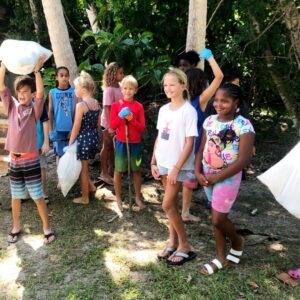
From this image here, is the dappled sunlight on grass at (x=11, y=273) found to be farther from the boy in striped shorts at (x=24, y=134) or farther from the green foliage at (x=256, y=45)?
the green foliage at (x=256, y=45)

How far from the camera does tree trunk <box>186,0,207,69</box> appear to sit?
496 cm

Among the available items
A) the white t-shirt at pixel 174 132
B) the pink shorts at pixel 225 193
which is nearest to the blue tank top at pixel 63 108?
the white t-shirt at pixel 174 132

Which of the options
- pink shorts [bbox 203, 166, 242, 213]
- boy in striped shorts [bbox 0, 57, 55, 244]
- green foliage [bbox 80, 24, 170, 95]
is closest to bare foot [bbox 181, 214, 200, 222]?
pink shorts [bbox 203, 166, 242, 213]

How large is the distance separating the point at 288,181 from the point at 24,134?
2440 millimetres

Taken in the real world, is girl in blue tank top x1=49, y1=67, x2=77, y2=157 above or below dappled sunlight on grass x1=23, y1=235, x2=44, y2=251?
above

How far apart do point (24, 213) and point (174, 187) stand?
2.10 meters

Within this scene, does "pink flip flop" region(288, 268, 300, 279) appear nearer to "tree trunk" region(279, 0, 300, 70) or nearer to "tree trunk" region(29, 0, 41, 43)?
"tree trunk" region(279, 0, 300, 70)

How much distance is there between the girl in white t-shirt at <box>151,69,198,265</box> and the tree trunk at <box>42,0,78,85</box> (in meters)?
2.58

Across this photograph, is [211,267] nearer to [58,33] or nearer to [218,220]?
[218,220]

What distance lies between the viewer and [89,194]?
5.05 meters

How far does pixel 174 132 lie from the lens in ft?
11.0

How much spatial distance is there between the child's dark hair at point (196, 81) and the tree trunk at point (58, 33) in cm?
223

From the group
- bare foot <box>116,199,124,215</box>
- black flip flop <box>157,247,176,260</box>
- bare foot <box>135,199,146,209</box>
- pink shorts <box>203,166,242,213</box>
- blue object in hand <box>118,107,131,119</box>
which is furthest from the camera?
bare foot <box>135,199,146,209</box>

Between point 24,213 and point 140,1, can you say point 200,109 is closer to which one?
point 24,213
